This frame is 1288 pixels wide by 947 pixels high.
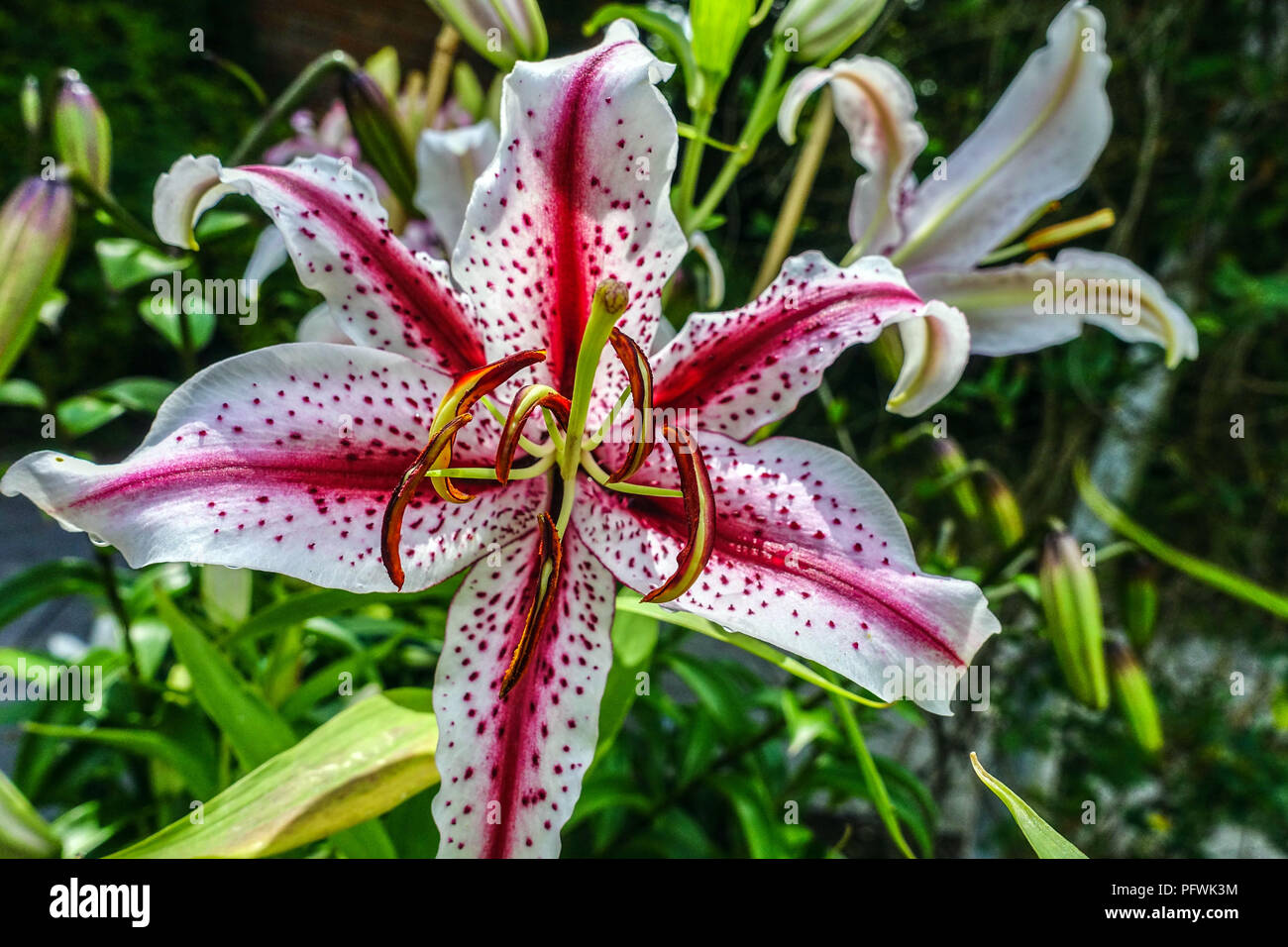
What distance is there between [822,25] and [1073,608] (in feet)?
1.19

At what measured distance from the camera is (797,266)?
0.37 m

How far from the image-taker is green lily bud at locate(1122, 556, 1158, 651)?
2.36 ft

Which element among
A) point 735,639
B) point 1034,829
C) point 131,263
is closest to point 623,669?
point 735,639

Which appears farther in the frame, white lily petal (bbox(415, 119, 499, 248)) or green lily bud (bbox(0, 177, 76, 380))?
white lily petal (bbox(415, 119, 499, 248))

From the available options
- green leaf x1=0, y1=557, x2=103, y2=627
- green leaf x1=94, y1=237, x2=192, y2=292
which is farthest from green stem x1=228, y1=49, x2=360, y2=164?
green leaf x1=0, y1=557, x2=103, y2=627

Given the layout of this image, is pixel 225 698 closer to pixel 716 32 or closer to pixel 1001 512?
pixel 716 32

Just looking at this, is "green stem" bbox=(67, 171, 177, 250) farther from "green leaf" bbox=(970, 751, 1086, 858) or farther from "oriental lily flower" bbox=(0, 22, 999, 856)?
"green leaf" bbox=(970, 751, 1086, 858)

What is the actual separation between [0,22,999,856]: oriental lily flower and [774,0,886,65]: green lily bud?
0.15 m

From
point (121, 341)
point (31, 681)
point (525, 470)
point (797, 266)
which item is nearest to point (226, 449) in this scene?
point (525, 470)

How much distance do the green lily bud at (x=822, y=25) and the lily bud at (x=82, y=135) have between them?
38 cm

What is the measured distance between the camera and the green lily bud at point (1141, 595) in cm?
72

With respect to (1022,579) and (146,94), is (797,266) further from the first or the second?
(146,94)

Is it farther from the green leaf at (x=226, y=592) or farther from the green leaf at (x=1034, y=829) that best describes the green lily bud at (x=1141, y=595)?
the green leaf at (x=226, y=592)
